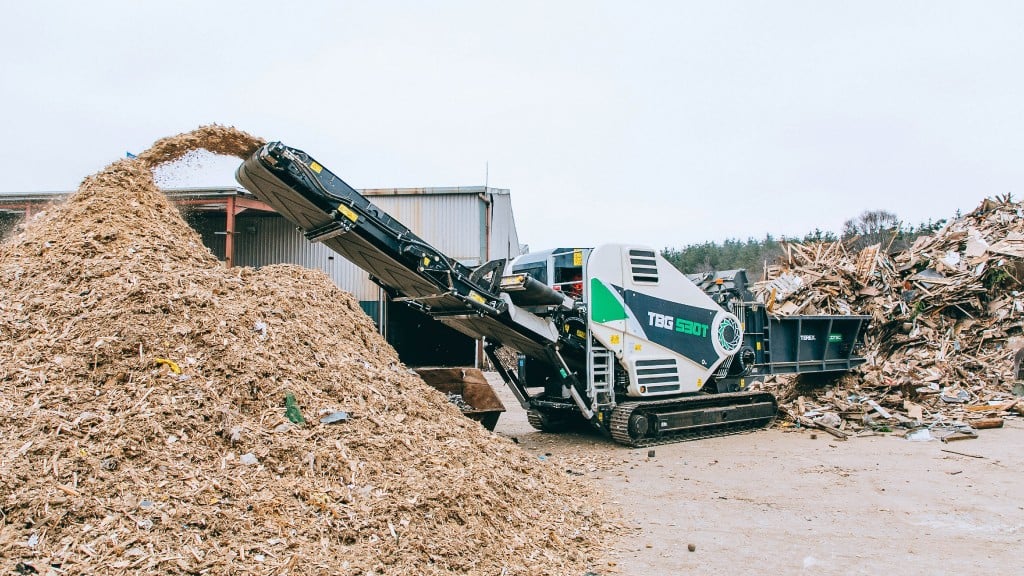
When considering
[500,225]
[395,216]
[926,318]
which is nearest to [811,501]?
[926,318]

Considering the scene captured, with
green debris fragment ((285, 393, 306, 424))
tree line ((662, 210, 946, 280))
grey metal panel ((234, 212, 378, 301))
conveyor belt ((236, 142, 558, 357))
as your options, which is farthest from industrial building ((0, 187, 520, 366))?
tree line ((662, 210, 946, 280))

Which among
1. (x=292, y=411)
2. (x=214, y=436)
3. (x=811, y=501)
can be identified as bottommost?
(x=811, y=501)

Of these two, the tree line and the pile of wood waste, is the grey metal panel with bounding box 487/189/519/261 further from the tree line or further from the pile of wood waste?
the tree line

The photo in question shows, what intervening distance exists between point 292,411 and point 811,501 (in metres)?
4.45

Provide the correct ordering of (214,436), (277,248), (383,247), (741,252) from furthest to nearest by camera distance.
Result: (741,252), (277,248), (383,247), (214,436)

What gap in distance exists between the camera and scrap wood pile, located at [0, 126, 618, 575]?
3.93 metres

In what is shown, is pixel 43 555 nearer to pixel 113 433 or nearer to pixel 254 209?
pixel 113 433

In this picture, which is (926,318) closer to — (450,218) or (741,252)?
(450,218)

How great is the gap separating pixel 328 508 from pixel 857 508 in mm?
4400

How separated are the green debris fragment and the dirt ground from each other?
2.27m

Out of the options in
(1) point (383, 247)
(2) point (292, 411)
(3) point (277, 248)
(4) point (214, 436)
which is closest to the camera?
(4) point (214, 436)

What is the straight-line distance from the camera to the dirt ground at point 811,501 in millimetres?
4877

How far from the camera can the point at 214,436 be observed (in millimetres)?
4758

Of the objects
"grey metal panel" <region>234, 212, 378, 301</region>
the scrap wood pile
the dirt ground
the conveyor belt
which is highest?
"grey metal panel" <region>234, 212, 378, 301</region>
